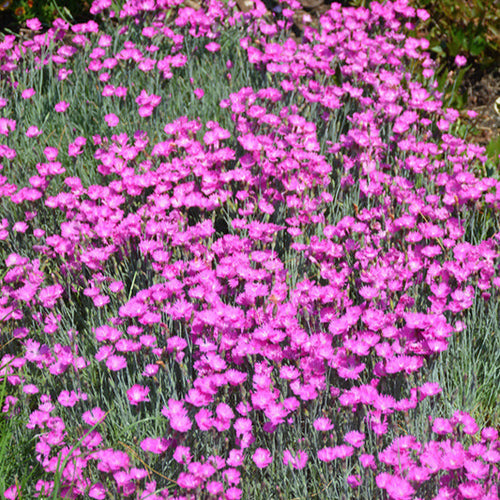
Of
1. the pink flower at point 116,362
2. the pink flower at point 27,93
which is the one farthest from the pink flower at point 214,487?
the pink flower at point 27,93

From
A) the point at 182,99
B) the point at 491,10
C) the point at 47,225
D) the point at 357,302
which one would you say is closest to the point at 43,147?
the point at 47,225

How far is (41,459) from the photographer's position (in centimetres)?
198

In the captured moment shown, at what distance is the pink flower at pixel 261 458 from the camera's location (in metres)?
1.92

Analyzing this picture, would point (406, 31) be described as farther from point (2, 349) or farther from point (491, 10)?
point (2, 349)

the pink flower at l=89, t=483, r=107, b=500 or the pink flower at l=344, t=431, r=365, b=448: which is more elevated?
the pink flower at l=344, t=431, r=365, b=448

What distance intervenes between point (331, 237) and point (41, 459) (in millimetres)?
1447

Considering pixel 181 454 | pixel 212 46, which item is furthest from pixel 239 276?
pixel 212 46

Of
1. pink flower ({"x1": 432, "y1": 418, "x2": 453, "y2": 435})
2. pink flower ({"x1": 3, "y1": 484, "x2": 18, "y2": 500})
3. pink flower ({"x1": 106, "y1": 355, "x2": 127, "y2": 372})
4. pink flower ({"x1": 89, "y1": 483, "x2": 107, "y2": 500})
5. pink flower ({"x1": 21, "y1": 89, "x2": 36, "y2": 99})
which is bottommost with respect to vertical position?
pink flower ({"x1": 89, "y1": 483, "x2": 107, "y2": 500})

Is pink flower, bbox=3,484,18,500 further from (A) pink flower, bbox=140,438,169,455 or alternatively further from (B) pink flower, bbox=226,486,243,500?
(B) pink flower, bbox=226,486,243,500

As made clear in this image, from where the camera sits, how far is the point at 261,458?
1943 mm

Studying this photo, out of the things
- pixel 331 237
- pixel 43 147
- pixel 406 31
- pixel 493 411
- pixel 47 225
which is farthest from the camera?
pixel 406 31

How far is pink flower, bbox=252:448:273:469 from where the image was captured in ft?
6.31

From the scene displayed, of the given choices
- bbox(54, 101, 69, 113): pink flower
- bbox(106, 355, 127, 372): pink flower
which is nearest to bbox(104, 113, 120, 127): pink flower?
bbox(54, 101, 69, 113): pink flower

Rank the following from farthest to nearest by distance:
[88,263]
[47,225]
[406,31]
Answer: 1. [406,31]
2. [47,225]
3. [88,263]
